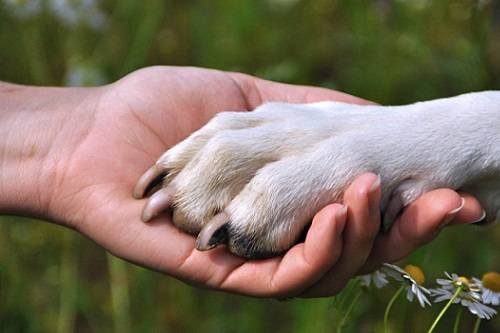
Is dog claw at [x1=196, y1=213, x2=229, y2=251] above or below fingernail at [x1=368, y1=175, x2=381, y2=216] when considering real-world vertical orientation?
below

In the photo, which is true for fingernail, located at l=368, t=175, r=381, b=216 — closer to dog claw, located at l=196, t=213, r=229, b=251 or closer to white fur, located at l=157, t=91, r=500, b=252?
white fur, located at l=157, t=91, r=500, b=252

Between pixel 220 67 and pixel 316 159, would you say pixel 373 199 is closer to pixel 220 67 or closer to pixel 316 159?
pixel 316 159

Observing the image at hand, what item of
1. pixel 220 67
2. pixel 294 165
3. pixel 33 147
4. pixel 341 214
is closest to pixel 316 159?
pixel 294 165

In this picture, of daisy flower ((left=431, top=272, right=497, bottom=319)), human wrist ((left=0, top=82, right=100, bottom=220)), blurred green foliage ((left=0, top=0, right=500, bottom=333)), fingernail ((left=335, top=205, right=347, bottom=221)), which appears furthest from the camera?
blurred green foliage ((left=0, top=0, right=500, bottom=333))

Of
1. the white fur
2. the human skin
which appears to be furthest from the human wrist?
the white fur

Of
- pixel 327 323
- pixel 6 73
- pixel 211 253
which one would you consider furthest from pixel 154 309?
pixel 6 73

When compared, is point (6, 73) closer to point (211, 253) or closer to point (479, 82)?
point (479, 82)
